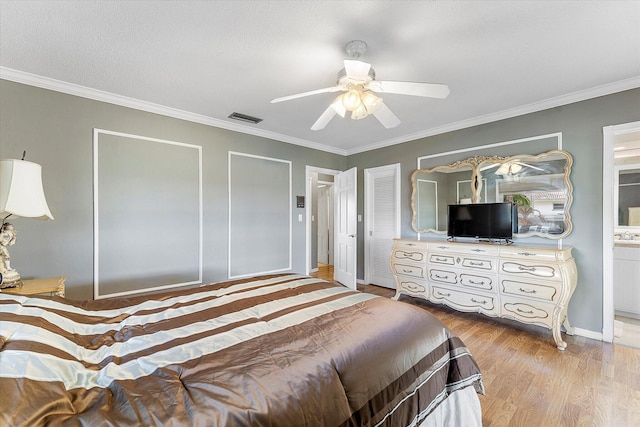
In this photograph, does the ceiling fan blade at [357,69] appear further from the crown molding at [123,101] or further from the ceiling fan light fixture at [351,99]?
the crown molding at [123,101]

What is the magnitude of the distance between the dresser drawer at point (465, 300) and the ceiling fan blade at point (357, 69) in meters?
2.59

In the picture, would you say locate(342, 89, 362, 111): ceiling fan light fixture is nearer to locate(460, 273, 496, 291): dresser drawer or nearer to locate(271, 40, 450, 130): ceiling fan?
locate(271, 40, 450, 130): ceiling fan

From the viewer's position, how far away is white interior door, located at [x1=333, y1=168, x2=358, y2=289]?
4180 mm

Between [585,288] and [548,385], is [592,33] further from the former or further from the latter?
[548,385]

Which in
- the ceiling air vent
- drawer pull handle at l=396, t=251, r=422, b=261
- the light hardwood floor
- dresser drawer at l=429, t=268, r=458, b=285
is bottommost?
the light hardwood floor

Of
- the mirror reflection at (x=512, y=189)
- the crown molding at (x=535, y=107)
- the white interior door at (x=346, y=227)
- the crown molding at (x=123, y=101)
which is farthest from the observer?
the white interior door at (x=346, y=227)

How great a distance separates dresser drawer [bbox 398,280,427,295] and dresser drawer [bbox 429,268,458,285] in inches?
7.3

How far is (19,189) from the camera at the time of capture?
1783 mm

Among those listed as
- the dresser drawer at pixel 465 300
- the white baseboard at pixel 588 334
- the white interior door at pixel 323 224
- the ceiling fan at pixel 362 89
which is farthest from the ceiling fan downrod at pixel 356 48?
the white interior door at pixel 323 224

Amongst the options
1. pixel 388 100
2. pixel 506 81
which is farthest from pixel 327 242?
pixel 506 81

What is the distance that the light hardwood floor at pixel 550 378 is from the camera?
170 cm

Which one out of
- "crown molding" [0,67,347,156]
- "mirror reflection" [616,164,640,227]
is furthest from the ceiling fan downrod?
"mirror reflection" [616,164,640,227]

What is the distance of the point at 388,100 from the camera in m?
2.84

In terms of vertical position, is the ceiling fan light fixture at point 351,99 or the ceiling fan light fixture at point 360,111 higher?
the ceiling fan light fixture at point 351,99
